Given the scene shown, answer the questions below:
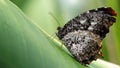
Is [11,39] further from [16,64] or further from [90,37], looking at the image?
[90,37]

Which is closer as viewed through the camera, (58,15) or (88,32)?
(88,32)

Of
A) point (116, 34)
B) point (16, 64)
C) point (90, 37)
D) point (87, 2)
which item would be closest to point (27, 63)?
point (16, 64)

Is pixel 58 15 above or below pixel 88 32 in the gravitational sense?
above

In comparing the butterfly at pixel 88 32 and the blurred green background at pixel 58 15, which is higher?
the blurred green background at pixel 58 15

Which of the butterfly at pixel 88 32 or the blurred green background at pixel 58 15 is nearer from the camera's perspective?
the butterfly at pixel 88 32

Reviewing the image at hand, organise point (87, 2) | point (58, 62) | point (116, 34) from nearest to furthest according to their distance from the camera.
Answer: point (58, 62) < point (116, 34) < point (87, 2)
